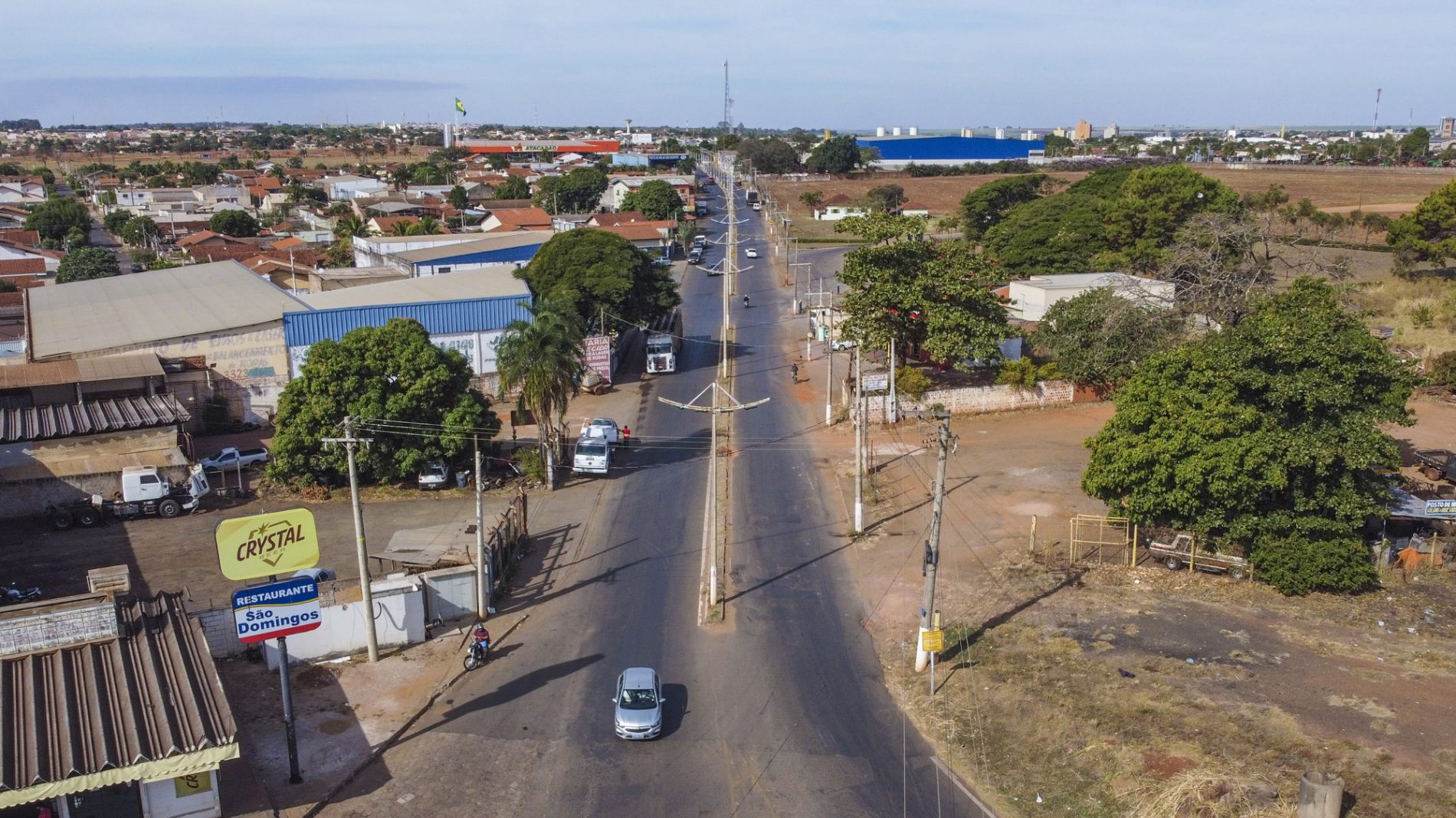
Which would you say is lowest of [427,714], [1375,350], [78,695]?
[427,714]

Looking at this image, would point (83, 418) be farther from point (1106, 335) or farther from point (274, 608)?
point (1106, 335)

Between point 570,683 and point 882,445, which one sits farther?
point 882,445

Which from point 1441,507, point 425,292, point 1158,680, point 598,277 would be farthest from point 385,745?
point 425,292

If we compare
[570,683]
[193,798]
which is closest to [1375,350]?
[570,683]

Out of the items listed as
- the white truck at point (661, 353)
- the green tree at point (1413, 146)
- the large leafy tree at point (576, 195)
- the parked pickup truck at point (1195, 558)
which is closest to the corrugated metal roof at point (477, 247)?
the white truck at point (661, 353)

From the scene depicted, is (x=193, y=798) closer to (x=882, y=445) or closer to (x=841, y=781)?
(x=841, y=781)

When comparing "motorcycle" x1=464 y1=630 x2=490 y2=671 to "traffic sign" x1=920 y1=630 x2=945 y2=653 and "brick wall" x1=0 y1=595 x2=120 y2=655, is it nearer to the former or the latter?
"brick wall" x1=0 y1=595 x2=120 y2=655
